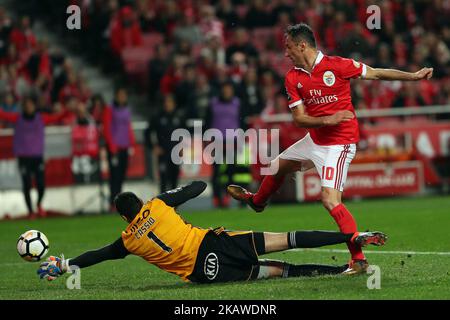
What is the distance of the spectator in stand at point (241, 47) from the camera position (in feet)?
77.1

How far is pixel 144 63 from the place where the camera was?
78.6 feet

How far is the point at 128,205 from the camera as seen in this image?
9555 mm

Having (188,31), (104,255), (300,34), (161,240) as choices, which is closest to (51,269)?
(104,255)

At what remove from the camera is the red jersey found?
10.4 m

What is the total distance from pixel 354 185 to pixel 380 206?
1814mm

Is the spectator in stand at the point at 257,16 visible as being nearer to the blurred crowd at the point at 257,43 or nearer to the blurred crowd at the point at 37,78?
the blurred crowd at the point at 257,43

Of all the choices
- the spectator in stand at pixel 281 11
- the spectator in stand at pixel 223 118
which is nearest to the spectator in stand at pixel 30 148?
the spectator in stand at pixel 223 118

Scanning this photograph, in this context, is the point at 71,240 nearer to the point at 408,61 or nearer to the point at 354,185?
Result: the point at 354,185

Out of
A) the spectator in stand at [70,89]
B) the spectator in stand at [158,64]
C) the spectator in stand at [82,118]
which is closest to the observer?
the spectator in stand at [82,118]

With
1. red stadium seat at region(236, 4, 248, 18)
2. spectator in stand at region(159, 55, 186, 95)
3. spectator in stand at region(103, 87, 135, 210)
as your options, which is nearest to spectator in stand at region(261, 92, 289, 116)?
spectator in stand at region(159, 55, 186, 95)

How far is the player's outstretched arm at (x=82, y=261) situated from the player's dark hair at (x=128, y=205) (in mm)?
257

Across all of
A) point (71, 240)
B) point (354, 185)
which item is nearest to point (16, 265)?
point (71, 240)

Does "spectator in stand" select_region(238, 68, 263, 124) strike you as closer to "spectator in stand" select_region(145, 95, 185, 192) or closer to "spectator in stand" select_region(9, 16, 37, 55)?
"spectator in stand" select_region(145, 95, 185, 192)

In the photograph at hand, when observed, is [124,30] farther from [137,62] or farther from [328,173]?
[328,173]
